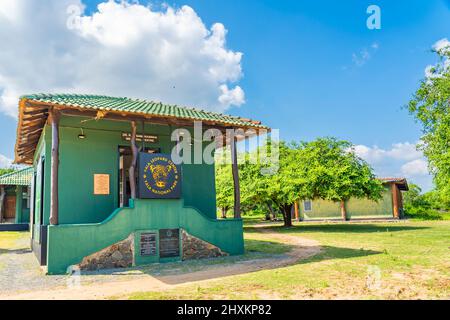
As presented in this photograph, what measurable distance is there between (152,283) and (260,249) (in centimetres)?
609

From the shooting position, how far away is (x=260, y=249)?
12758 mm

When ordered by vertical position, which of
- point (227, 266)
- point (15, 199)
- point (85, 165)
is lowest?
point (227, 266)

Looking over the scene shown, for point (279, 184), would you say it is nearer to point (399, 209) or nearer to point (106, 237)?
point (106, 237)

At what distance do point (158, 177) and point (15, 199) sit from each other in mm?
22735

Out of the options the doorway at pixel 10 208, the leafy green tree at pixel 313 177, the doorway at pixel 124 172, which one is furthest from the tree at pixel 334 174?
the doorway at pixel 10 208

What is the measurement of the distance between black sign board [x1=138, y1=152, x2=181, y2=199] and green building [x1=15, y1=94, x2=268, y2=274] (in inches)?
1.1

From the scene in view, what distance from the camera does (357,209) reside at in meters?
34.1

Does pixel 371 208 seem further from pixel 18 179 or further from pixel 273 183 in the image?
pixel 18 179

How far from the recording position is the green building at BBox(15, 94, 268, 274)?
9.28m

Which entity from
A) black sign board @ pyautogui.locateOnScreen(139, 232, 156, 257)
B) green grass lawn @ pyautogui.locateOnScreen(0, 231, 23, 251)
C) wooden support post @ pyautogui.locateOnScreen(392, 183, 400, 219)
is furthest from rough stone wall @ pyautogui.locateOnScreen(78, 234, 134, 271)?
wooden support post @ pyautogui.locateOnScreen(392, 183, 400, 219)

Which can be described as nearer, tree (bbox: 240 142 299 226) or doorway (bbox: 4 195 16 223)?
tree (bbox: 240 142 299 226)

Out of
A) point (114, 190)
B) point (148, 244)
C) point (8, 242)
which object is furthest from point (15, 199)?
point (148, 244)

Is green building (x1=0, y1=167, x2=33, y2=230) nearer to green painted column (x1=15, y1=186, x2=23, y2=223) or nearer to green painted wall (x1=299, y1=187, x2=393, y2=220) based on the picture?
green painted column (x1=15, y1=186, x2=23, y2=223)
